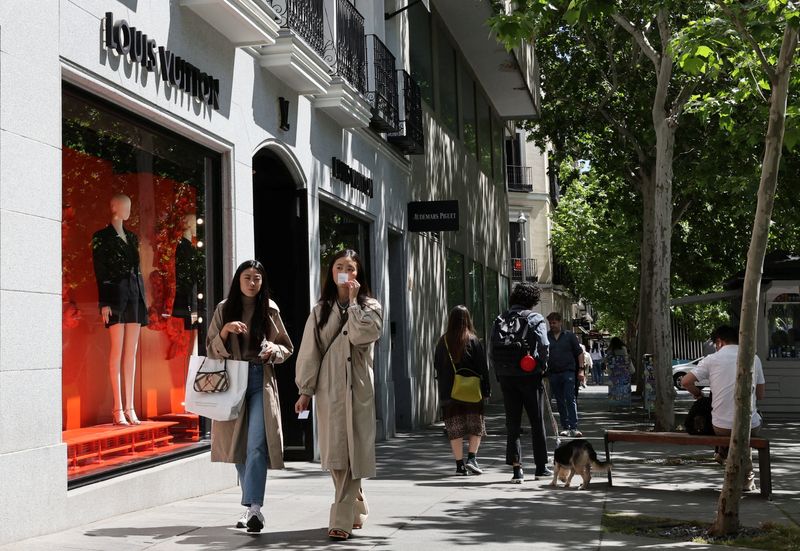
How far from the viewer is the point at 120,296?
8414mm

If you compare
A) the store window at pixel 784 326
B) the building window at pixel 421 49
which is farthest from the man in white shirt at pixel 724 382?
the store window at pixel 784 326

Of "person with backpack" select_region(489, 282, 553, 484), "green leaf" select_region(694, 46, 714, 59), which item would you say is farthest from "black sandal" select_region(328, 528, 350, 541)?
"green leaf" select_region(694, 46, 714, 59)

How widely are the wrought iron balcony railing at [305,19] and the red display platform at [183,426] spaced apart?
14.2ft

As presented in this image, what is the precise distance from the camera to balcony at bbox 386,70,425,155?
1625 cm

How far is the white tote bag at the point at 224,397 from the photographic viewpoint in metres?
6.70

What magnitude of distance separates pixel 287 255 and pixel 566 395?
186 inches

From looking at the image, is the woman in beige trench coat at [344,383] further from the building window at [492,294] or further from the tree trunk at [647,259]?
the building window at [492,294]

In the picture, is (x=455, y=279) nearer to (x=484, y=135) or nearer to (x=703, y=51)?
(x=484, y=135)

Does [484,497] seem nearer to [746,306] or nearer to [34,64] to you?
[746,306]

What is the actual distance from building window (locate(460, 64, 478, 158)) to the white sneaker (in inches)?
664

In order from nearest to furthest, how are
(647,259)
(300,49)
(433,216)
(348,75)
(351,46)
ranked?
1. (300,49)
2. (348,75)
3. (351,46)
4. (433,216)
5. (647,259)

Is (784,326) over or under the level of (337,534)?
over

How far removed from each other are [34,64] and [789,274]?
17.0 meters

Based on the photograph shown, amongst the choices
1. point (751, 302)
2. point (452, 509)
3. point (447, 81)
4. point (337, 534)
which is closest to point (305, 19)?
point (452, 509)
